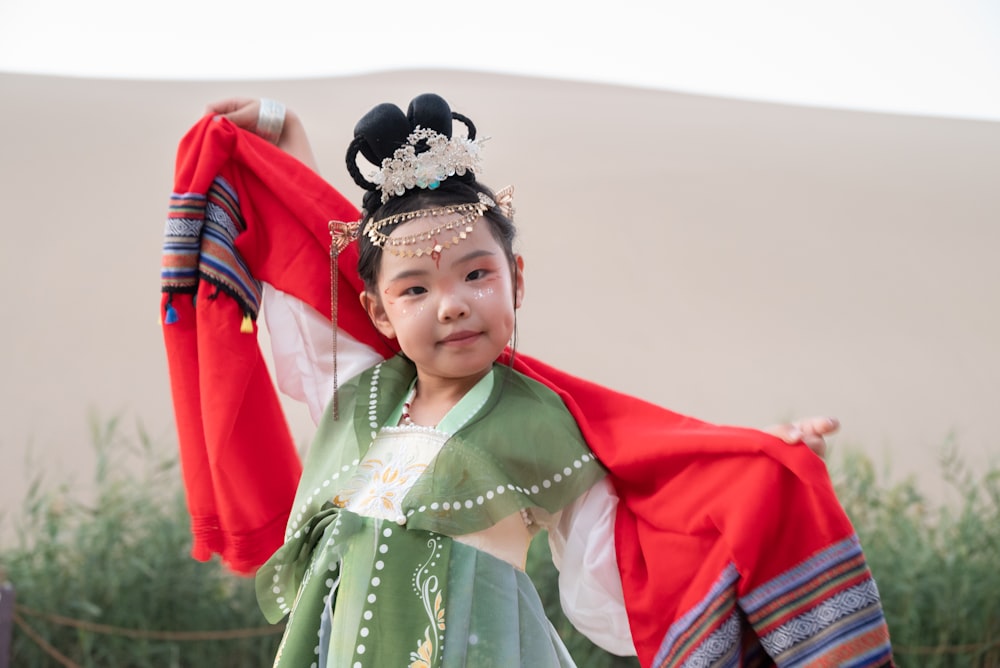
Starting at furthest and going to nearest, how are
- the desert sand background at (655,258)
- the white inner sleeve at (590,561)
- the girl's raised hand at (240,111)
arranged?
1. the desert sand background at (655,258)
2. the girl's raised hand at (240,111)
3. the white inner sleeve at (590,561)

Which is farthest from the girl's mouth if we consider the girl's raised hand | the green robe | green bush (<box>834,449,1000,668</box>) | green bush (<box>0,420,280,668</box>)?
green bush (<box>834,449,1000,668</box>)

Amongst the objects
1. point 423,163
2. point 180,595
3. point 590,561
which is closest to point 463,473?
point 590,561

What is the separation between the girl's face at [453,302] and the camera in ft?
4.97

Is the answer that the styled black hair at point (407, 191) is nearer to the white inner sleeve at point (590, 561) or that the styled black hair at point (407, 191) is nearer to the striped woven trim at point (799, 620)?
the white inner sleeve at point (590, 561)

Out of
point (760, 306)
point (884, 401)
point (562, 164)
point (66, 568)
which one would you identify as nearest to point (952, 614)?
point (66, 568)

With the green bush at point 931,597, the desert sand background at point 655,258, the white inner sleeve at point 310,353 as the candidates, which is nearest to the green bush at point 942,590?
the green bush at point 931,597

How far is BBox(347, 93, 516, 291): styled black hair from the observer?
159 centimetres

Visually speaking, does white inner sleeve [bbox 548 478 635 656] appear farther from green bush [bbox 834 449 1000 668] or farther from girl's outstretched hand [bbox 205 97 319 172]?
green bush [bbox 834 449 1000 668]

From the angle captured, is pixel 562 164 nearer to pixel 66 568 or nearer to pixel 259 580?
pixel 66 568

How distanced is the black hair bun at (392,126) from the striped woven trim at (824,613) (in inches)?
32.3

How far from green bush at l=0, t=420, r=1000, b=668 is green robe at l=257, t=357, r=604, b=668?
172 cm

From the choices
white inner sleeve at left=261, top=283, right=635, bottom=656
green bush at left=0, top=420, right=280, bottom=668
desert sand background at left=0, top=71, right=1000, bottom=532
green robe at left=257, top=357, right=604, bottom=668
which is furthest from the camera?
desert sand background at left=0, top=71, right=1000, bottom=532

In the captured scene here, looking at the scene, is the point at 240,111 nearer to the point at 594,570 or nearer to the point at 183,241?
the point at 183,241

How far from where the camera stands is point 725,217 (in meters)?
7.70
